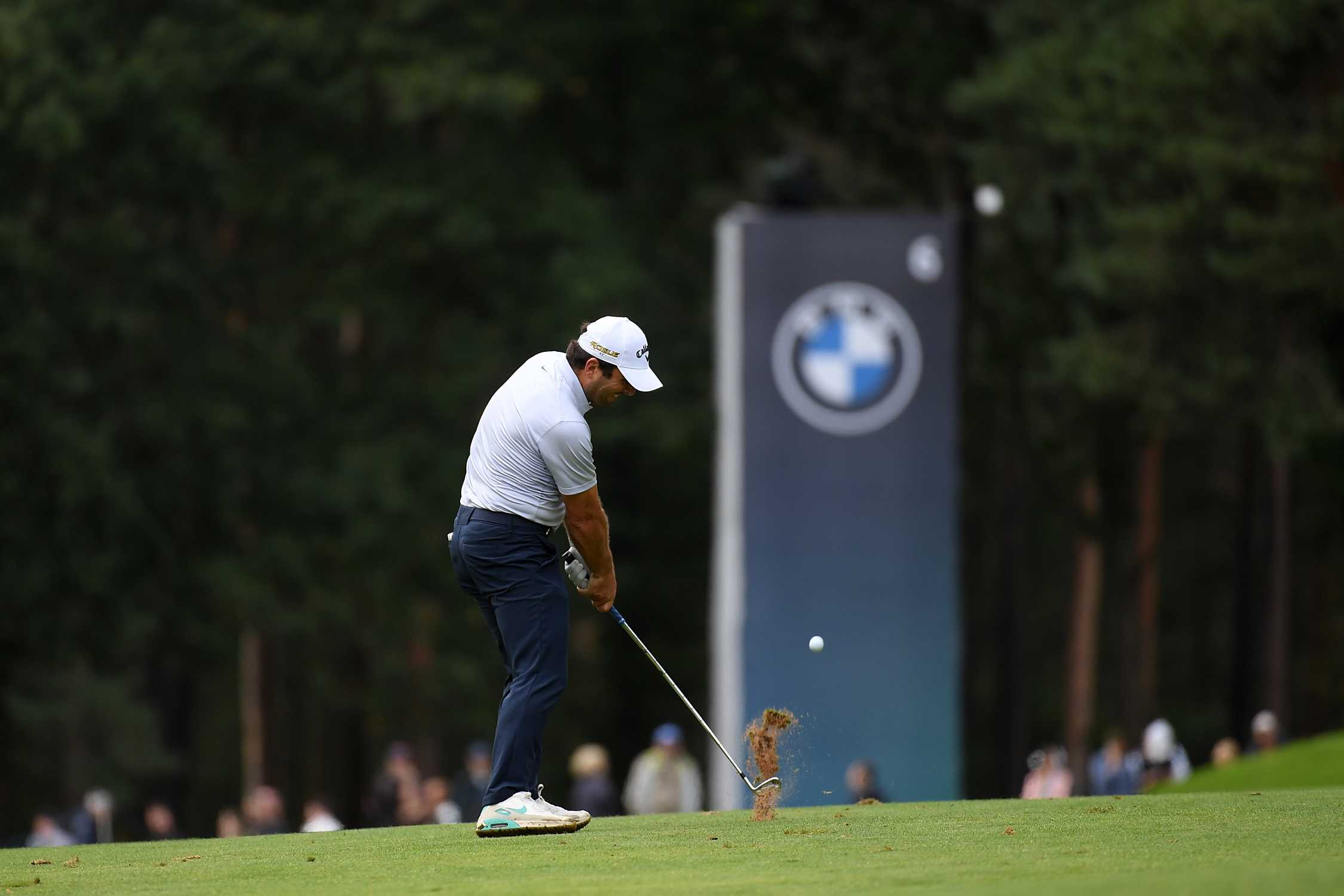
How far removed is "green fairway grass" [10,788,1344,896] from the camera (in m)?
6.93

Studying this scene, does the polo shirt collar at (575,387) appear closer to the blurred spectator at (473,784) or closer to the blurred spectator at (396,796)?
the blurred spectator at (473,784)

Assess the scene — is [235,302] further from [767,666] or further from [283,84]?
[767,666]

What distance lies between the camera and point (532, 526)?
8.38 metres

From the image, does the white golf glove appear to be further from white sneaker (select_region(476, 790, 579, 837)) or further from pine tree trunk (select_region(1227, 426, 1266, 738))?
pine tree trunk (select_region(1227, 426, 1266, 738))

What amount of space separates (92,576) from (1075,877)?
800 inches

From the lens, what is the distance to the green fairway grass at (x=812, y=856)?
6.93 meters

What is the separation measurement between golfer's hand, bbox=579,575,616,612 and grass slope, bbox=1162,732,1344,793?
8.30 meters

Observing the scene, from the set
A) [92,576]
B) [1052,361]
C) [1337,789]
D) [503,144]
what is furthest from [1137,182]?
[1337,789]

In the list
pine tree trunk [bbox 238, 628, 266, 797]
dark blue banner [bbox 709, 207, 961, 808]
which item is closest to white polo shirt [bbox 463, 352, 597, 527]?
dark blue banner [bbox 709, 207, 961, 808]

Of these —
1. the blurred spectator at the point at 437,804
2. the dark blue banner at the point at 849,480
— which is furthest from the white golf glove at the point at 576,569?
the blurred spectator at the point at 437,804

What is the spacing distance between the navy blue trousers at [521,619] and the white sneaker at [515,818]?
0.06 m

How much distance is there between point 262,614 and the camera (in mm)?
28219

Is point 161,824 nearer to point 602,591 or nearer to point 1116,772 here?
point 1116,772

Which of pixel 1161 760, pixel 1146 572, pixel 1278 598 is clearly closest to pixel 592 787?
pixel 1161 760
